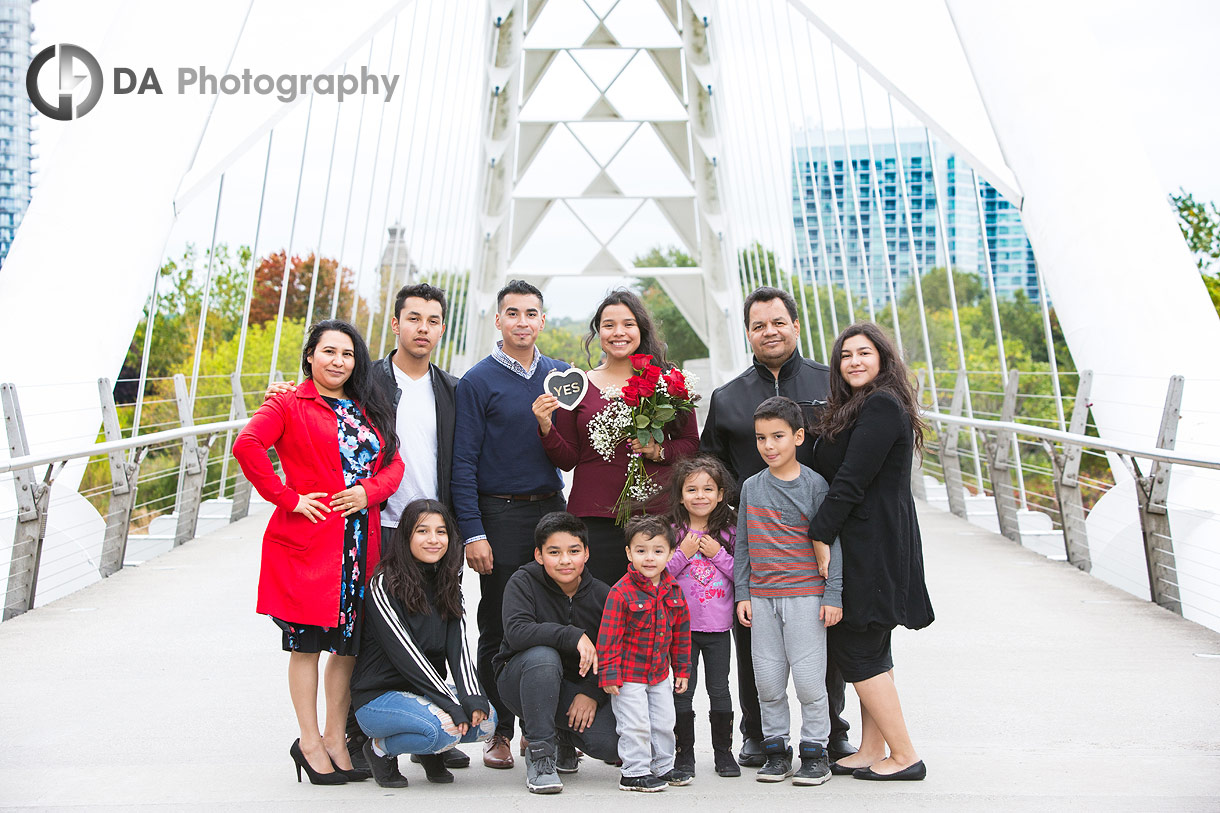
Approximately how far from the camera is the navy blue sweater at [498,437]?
3.98 m

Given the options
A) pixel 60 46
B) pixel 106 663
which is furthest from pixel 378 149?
pixel 106 663

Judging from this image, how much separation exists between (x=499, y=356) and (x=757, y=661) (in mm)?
1382

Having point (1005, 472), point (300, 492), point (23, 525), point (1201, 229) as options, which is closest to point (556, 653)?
point (300, 492)

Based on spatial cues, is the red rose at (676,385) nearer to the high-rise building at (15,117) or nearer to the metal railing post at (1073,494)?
the metal railing post at (1073,494)

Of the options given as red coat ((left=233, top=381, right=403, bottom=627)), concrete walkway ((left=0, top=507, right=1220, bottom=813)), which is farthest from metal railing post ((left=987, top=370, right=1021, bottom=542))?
red coat ((left=233, top=381, right=403, bottom=627))

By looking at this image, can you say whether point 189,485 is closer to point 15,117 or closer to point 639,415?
point 639,415

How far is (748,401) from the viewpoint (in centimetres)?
403

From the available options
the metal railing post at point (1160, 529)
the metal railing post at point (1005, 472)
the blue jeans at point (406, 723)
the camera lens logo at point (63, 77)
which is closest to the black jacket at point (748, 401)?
the blue jeans at point (406, 723)

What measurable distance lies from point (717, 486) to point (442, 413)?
0.98 m

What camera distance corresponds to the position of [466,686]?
3.63 m

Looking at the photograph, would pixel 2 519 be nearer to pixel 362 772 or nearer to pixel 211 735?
pixel 211 735

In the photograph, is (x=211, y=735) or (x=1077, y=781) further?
(x=211, y=735)

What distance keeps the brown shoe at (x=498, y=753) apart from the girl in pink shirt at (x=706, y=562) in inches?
23.3

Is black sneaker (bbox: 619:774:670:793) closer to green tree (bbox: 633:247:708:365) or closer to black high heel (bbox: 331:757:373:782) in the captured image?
black high heel (bbox: 331:757:373:782)
